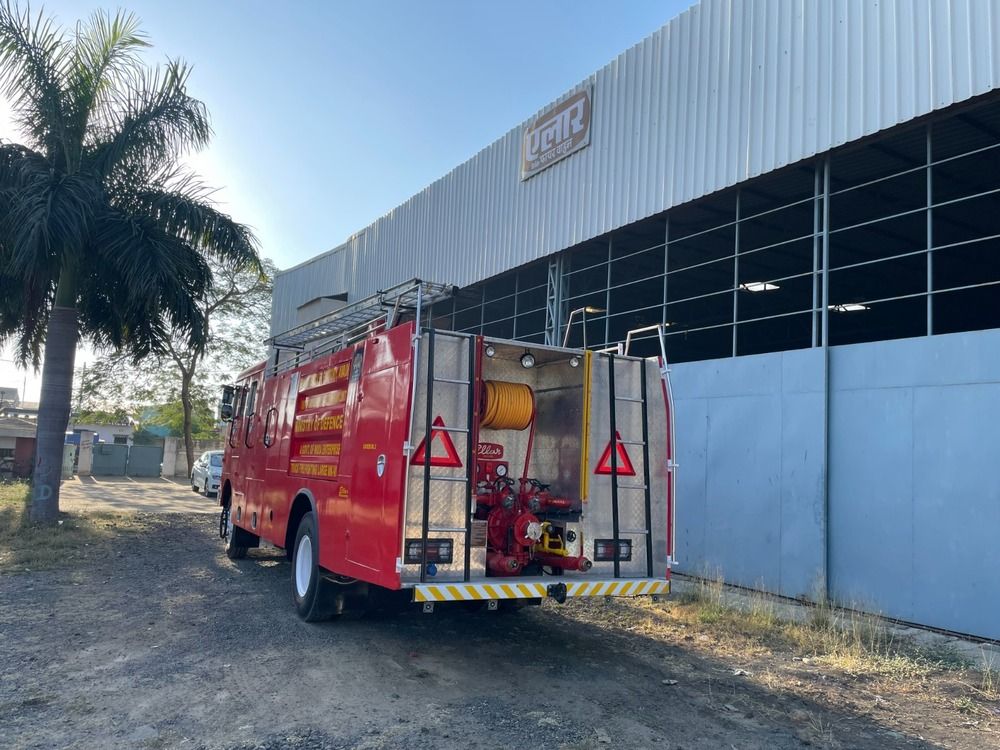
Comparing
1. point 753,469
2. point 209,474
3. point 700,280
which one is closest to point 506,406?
point 753,469

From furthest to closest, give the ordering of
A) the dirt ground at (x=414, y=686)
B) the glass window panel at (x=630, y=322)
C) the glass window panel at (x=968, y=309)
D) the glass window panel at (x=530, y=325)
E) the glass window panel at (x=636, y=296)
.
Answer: the glass window panel at (x=968, y=309) → the glass window panel at (x=630, y=322) → the glass window panel at (x=530, y=325) → the glass window panel at (x=636, y=296) → the dirt ground at (x=414, y=686)

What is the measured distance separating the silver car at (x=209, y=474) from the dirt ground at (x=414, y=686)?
57.7 feet

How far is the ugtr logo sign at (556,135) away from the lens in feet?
45.4

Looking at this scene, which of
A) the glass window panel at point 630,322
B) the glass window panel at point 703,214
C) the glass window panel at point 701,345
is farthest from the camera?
the glass window panel at point 701,345

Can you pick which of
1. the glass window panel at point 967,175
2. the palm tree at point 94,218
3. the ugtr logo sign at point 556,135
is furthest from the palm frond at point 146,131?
the glass window panel at point 967,175

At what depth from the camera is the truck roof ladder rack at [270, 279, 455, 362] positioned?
687cm

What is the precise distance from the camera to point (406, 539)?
580 cm

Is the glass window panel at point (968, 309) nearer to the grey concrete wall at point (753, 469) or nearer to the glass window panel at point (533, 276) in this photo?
the glass window panel at point (533, 276)

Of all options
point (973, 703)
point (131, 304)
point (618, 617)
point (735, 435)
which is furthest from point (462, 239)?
point (973, 703)

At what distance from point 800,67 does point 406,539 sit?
8.11 m

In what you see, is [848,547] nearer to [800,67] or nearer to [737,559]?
[737,559]

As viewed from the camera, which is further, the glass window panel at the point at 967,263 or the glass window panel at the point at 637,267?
the glass window panel at the point at 967,263

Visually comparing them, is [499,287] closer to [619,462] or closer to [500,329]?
[500,329]

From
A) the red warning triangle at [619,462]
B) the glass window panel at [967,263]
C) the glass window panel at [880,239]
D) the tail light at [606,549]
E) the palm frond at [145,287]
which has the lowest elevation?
the tail light at [606,549]
